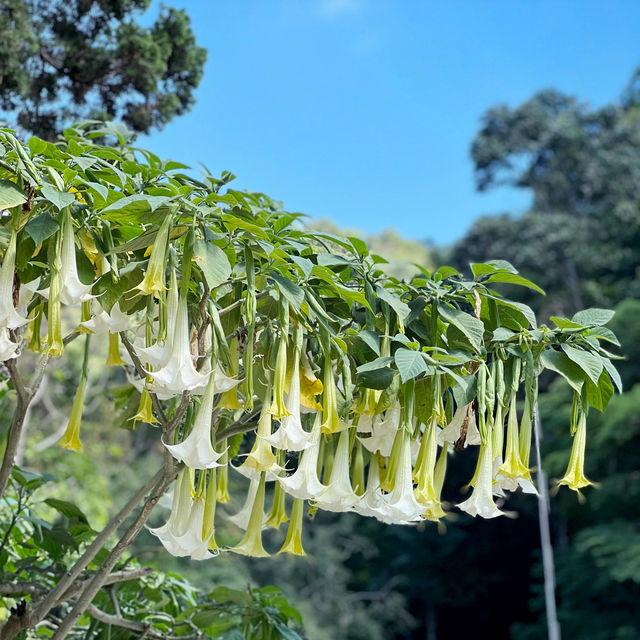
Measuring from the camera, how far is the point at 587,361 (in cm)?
130

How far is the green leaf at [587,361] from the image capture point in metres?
1.28

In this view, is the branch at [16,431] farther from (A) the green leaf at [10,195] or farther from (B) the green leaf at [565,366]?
(B) the green leaf at [565,366]

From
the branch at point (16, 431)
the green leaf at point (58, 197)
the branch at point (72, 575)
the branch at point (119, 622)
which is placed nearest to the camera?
the green leaf at point (58, 197)

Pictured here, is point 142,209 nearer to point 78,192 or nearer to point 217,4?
point 78,192

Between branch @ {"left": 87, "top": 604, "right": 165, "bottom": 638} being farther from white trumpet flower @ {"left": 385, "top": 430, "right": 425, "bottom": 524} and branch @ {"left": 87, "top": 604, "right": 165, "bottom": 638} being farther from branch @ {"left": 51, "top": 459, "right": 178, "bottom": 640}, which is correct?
white trumpet flower @ {"left": 385, "top": 430, "right": 425, "bottom": 524}

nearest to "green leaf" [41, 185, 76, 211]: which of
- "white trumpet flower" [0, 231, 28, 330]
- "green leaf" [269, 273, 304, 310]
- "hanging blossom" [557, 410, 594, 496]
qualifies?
"white trumpet flower" [0, 231, 28, 330]

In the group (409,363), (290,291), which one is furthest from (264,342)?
(409,363)

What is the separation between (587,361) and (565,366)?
42mm

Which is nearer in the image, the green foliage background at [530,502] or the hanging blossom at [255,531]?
the hanging blossom at [255,531]

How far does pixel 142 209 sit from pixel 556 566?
14629mm

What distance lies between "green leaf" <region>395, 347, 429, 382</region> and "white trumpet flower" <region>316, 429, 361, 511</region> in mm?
225

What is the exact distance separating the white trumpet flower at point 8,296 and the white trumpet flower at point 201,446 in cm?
28

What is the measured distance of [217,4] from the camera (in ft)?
153

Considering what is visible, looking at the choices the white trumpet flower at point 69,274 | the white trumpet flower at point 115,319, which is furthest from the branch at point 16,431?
the white trumpet flower at point 69,274
